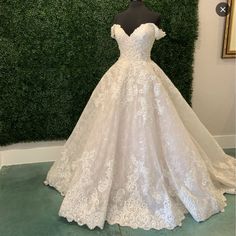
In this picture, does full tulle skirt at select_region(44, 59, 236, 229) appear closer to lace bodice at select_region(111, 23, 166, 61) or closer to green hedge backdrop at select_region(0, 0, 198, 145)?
lace bodice at select_region(111, 23, 166, 61)

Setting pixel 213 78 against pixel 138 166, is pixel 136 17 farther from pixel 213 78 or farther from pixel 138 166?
pixel 213 78

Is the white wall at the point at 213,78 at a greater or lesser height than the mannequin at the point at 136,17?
lesser

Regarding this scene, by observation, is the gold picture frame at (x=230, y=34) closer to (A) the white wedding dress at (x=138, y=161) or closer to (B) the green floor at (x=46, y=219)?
(A) the white wedding dress at (x=138, y=161)

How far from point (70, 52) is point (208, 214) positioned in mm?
1558

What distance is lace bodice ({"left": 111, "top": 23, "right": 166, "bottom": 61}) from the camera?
2072mm

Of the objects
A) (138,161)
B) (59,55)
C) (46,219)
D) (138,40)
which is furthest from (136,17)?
(46,219)

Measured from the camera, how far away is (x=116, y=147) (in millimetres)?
2041

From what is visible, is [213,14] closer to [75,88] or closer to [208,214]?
[75,88]

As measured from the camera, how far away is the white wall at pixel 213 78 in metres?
2.86

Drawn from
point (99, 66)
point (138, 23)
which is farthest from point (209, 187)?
point (99, 66)

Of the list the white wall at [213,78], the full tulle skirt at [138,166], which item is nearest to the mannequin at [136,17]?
the full tulle skirt at [138,166]

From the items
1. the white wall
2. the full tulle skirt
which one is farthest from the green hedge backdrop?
the full tulle skirt

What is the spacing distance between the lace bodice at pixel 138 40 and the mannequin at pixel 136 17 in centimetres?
4

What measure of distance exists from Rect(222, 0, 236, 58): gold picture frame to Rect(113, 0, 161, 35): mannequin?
0.97 meters
